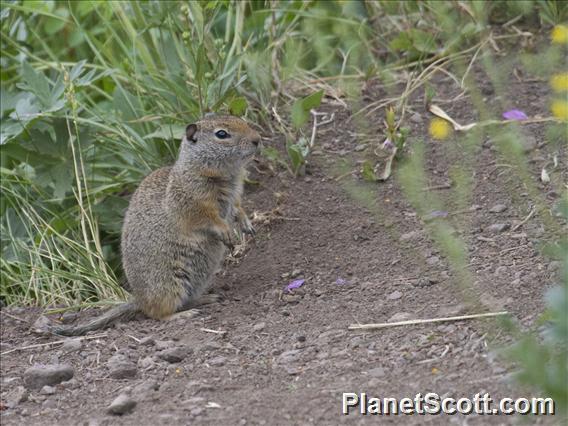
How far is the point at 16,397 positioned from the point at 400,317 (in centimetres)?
162

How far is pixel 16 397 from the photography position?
13.6 feet

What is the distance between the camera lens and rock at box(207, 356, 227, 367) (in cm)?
413

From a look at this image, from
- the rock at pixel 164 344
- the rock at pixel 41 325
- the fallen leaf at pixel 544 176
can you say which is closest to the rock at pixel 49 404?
the rock at pixel 164 344

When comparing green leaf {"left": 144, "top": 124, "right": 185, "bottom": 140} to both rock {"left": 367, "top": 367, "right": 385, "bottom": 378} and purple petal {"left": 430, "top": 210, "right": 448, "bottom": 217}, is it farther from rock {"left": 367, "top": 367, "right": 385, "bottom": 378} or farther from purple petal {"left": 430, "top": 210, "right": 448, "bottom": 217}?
rock {"left": 367, "top": 367, "right": 385, "bottom": 378}

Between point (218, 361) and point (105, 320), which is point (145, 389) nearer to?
point (218, 361)

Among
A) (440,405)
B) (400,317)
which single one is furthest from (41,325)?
(440,405)

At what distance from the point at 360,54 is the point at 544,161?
5.95 feet

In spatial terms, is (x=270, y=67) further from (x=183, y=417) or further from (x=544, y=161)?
(x=183, y=417)

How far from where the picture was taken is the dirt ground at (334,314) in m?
3.60

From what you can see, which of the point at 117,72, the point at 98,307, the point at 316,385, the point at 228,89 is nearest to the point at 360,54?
the point at 228,89

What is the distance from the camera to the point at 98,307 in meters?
5.52

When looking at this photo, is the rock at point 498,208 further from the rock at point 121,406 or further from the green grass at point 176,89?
the rock at point 121,406

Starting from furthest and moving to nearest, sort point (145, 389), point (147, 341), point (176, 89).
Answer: point (176, 89) → point (147, 341) → point (145, 389)

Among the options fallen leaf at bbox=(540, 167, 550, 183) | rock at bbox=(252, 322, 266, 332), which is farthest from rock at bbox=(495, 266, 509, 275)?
rock at bbox=(252, 322, 266, 332)
